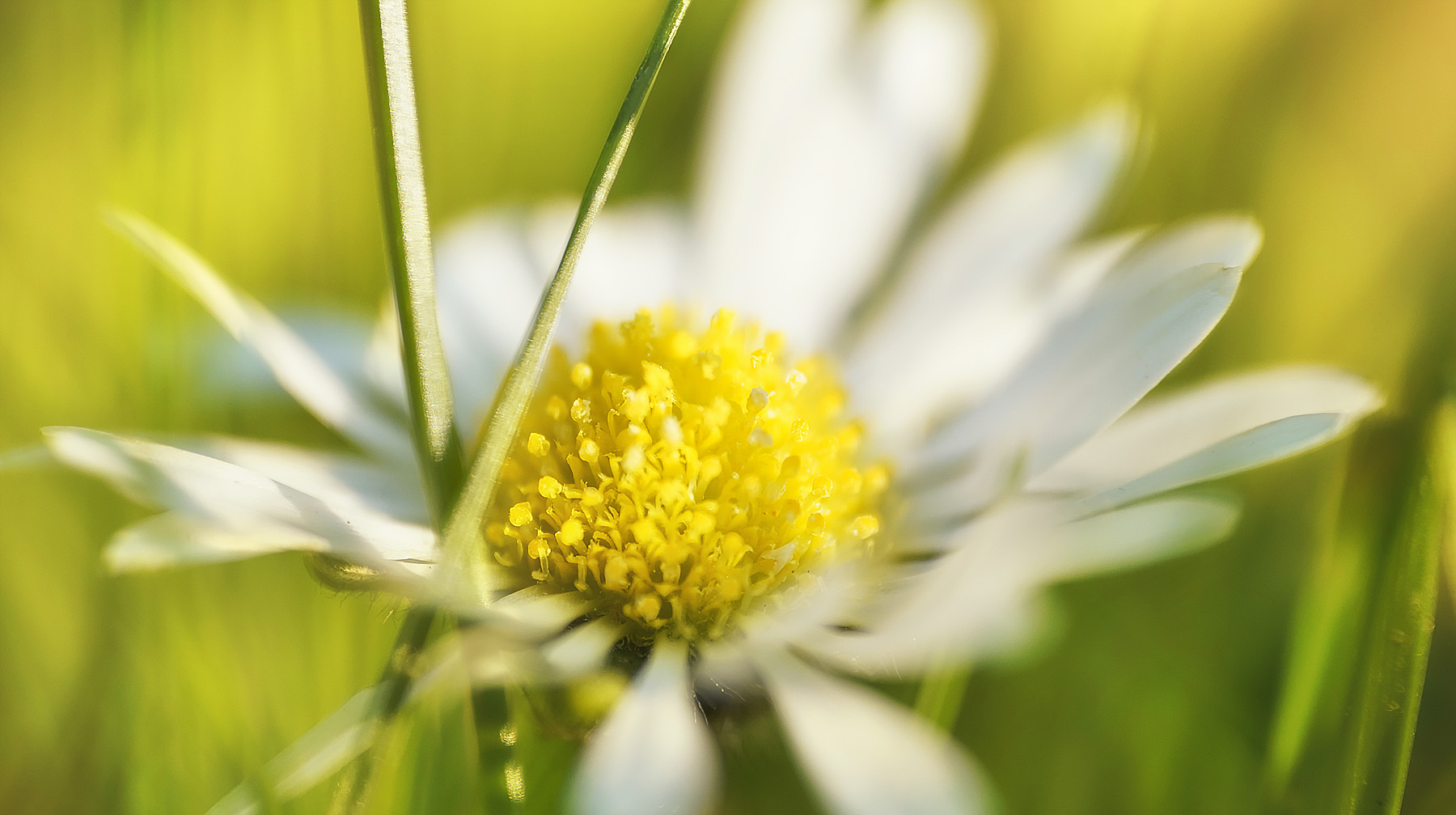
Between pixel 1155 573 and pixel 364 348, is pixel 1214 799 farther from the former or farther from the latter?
pixel 364 348

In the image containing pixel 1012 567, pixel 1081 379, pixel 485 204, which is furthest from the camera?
pixel 485 204

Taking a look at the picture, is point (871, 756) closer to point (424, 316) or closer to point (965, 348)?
point (424, 316)

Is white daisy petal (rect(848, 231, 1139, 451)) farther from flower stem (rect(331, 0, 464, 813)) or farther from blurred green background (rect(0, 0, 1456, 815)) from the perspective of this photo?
flower stem (rect(331, 0, 464, 813))

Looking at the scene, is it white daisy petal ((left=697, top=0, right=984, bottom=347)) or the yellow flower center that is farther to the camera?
white daisy petal ((left=697, top=0, right=984, bottom=347))

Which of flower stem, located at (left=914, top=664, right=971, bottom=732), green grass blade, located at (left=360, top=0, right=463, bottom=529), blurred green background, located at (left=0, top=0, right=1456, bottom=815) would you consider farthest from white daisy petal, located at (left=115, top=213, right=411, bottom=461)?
flower stem, located at (left=914, top=664, right=971, bottom=732)

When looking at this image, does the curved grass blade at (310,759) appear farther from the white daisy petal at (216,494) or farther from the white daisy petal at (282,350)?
the white daisy petal at (282,350)

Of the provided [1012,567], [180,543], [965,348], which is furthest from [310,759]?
[965,348]
